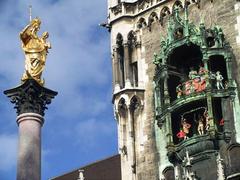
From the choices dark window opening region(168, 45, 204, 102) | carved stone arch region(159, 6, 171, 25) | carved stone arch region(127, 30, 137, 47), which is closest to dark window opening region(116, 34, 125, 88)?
carved stone arch region(127, 30, 137, 47)

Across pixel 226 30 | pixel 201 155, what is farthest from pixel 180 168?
pixel 226 30

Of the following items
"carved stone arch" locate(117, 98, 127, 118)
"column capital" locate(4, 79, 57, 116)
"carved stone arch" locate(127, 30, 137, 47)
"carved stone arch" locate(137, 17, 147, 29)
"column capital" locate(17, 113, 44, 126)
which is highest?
"carved stone arch" locate(137, 17, 147, 29)

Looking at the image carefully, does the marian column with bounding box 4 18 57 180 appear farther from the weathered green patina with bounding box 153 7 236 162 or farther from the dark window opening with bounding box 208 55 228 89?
the dark window opening with bounding box 208 55 228 89

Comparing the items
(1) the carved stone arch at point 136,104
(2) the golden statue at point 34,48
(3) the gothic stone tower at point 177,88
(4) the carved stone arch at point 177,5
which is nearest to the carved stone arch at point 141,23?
(3) the gothic stone tower at point 177,88

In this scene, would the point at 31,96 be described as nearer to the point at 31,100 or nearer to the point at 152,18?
the point at 31,100

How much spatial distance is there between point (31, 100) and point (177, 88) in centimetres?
777

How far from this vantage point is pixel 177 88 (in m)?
31.7

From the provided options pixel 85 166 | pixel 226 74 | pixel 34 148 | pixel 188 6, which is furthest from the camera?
pixel 85 166

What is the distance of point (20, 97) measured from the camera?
2553 centimetres

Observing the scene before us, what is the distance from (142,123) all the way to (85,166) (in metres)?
4.73

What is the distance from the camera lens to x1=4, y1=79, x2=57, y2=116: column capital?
2540 centimetres

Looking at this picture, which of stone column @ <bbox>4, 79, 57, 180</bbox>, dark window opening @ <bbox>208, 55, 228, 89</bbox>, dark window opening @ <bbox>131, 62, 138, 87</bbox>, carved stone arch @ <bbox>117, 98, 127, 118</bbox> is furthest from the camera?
dark window opening @ <bbox>131, 62, 138, 87</bbox>

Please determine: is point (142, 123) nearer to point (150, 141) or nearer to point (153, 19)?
point (150, 141)

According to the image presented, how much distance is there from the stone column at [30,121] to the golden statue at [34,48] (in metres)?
0.43
